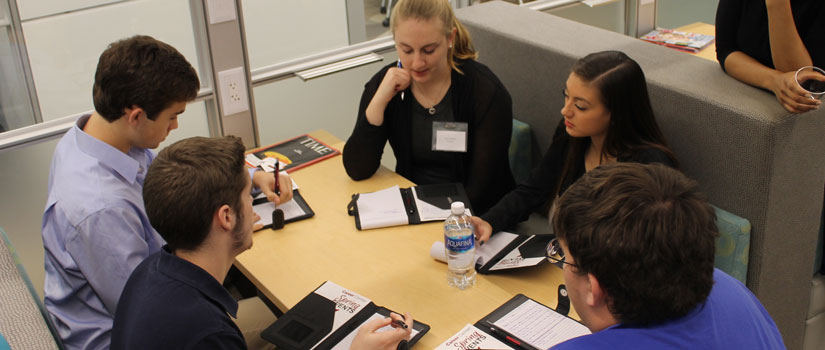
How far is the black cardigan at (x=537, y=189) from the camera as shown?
251 cm

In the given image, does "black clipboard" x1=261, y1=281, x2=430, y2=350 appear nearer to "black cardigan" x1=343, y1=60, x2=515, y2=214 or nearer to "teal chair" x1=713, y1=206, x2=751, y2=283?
"black cardigan" x1=343, y1=60, x2=515, y2=214

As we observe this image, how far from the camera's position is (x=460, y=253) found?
80.7 inches

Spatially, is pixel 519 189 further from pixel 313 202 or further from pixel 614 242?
pixel 614 242

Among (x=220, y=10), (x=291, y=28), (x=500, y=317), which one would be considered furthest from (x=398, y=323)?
(x=291, y=28)

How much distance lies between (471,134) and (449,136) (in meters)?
0.10

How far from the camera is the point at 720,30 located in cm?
251

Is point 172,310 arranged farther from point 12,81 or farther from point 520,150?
point 12,81

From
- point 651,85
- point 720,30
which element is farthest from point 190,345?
point 720,30

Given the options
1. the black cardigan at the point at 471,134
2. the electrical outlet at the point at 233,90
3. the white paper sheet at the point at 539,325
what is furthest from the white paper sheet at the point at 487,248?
the electrical outlet at the point at 233,90

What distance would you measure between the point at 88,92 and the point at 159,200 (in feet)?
6.20

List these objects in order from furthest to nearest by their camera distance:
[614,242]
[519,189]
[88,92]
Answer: [88,92] → [519,189] → [614,242]

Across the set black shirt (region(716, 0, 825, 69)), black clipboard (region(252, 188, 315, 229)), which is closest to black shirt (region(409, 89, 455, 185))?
black clipboard (region(252, 188, 315, 229))

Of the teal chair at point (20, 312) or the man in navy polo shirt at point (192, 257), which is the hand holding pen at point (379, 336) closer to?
the man in navy polo shirt at point (192, 257)

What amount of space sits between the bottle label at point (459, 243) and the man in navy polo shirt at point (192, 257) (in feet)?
1.17
